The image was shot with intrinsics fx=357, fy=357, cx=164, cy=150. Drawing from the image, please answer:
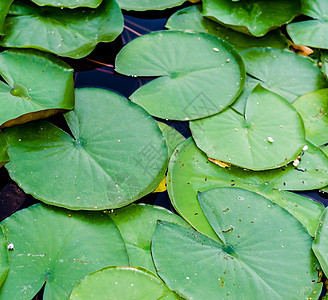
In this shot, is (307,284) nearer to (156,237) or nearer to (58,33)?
(156,237)

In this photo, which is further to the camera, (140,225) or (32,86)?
(32,86)

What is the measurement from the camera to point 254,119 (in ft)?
5.42

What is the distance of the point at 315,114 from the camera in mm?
1758

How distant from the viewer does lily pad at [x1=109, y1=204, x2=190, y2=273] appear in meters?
1.29

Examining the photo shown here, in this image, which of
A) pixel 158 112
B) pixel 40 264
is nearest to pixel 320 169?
pixel 158 112

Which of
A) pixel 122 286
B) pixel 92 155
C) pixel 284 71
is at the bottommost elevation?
pixel 122 286

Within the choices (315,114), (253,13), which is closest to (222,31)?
(253,13)

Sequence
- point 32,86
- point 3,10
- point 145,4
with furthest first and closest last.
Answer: point 145,4 → point 3,10 → point 32,86

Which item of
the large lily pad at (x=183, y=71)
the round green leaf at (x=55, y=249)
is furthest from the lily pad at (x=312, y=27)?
the round green leaf at (x=55, y=249)

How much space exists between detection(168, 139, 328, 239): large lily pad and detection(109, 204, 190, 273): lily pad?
7cm

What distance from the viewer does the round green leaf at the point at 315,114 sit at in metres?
1.68

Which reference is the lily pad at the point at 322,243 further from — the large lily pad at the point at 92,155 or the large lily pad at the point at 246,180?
the large lily pad at the point at 92,155

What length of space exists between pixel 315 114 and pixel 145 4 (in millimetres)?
1100

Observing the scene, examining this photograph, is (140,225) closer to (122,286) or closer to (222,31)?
(122,286)
